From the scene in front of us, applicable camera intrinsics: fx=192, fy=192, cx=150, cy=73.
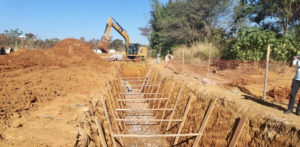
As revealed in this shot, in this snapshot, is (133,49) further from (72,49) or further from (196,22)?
(196,22)

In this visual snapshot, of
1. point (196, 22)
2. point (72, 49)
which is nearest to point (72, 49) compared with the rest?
point (72, 49)

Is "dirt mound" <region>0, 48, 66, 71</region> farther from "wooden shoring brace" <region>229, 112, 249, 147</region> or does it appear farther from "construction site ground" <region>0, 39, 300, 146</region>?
"wooden shoring brace" <region>229, 112, 249, 147</region>

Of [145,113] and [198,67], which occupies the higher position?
[198,67]

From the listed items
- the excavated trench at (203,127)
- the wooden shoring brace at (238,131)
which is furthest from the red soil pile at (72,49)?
the wooden shoring brace at (238,131)

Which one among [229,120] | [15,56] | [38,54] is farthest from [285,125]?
[38,54]

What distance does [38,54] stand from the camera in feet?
43.5

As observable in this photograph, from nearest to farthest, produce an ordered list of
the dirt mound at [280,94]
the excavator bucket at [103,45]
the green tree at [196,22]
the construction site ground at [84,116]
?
1. the construction site ground at [84,116]
2. the dirt mound at [280,94]
3. the excavator bucket at [103,45]
4. the green tree at [196,22]

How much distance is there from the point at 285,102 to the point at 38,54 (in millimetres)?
14198

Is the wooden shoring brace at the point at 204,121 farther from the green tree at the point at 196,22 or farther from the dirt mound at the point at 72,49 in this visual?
the green tree at the point at 196,22

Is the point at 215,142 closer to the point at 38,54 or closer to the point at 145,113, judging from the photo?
the point at 145,113

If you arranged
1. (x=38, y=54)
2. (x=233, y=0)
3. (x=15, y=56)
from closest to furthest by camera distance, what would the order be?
(x=15, y=56) → (x=38, y=54) → (x=233, y=0)

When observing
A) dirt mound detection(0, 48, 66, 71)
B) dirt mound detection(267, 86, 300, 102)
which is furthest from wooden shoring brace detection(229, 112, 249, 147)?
dirt mound detection(0, 48, 66, 71)

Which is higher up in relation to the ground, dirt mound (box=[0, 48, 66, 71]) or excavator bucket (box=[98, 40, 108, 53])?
excavator bucket (box=[98, 40, 108, 53])

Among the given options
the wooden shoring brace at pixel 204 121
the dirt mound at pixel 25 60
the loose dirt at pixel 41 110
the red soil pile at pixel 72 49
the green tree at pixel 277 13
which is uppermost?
the green tree at pixel 277 13
